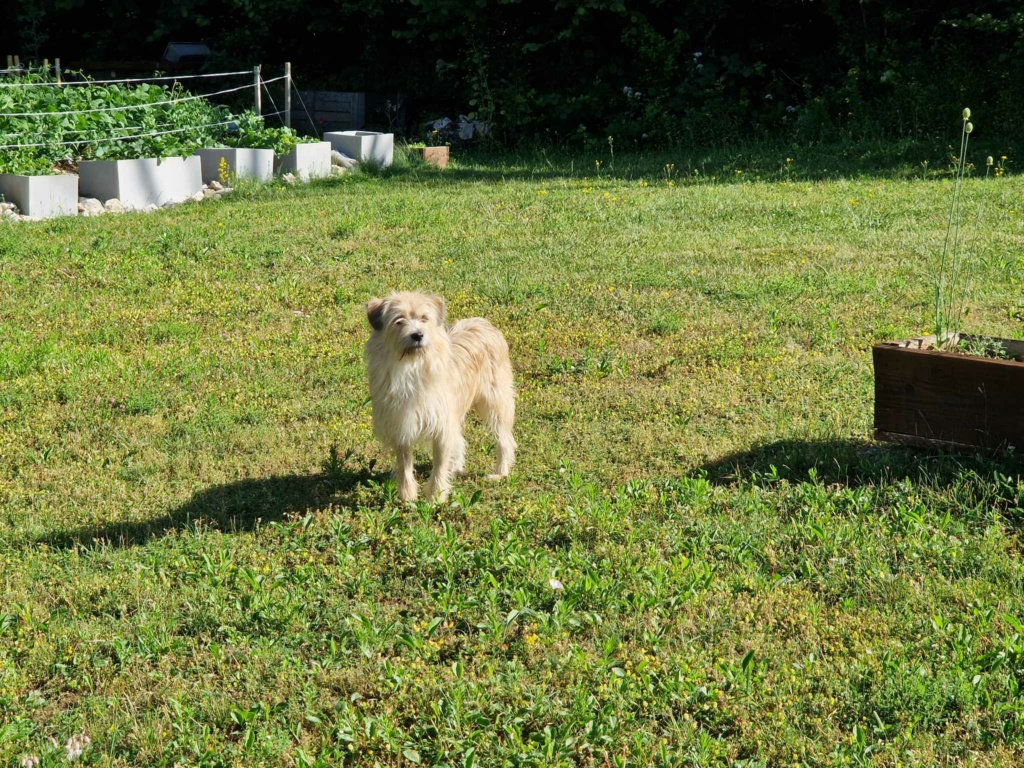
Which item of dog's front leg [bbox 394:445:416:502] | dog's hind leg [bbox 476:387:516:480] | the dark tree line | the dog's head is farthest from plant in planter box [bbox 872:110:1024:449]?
the dark tree line

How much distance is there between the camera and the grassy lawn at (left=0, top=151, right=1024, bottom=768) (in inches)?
144

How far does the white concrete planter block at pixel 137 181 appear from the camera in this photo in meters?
12.8

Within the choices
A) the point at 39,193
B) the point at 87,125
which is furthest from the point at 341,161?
the point at 39,193

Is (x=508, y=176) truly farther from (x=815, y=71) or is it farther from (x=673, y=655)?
(x=673, y=655)

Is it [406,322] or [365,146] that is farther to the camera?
[365,146]

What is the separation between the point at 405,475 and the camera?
5434 mm

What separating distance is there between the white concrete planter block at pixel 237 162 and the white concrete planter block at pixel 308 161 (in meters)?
0.43

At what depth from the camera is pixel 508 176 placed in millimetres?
15375

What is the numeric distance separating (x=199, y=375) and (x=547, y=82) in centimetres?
1409

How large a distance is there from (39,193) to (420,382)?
8697mm

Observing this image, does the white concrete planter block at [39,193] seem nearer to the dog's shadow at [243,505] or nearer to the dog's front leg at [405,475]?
the dog's shadow at [243,505]

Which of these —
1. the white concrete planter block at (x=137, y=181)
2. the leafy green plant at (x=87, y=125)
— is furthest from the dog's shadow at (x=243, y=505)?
the leafy green plant at (x=87, y=125)

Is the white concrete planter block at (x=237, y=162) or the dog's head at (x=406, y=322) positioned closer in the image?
the dog's head at (x=406, y=322)

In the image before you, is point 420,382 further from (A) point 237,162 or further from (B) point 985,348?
(A) point 237,162
